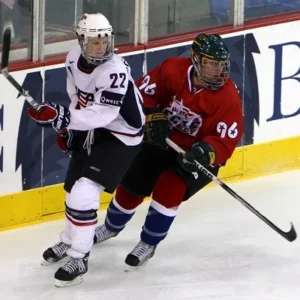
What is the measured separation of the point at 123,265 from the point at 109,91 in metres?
0.79

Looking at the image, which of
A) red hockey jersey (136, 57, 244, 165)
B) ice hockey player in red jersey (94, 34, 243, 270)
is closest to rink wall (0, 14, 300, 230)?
ice hockey player in red jersey (94, 34, 243, 270)

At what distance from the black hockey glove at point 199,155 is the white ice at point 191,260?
1.49 feet

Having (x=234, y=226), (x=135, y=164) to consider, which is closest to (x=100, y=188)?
(x=135, y=164)

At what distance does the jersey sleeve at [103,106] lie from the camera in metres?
3.93

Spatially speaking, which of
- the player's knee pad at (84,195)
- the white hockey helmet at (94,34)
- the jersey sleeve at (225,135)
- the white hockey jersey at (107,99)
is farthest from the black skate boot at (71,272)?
the white hockey helmet at (94,34)

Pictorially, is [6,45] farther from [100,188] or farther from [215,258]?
[215,258]

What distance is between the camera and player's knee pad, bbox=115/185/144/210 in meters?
4.39

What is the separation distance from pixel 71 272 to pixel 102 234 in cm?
49

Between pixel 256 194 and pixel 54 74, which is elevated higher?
pixel 54 74

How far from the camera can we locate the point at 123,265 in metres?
4.37

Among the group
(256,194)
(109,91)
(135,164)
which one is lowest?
(256,194)

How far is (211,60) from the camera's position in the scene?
415 centimetres

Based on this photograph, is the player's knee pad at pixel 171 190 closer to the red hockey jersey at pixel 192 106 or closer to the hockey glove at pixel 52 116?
the red hockey jersey at pixel 192 106

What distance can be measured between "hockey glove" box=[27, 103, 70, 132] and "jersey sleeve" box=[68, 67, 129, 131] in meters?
0.03
